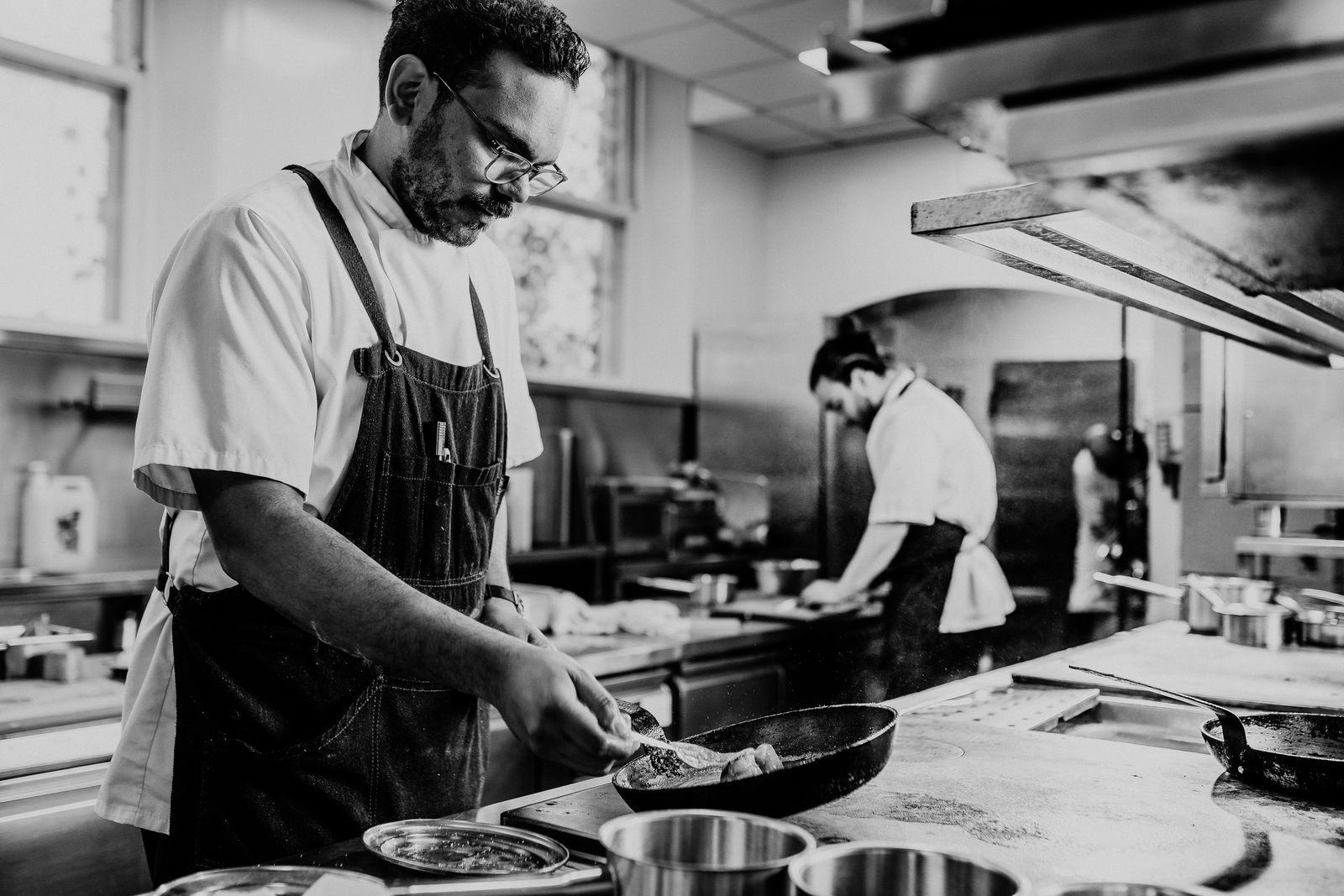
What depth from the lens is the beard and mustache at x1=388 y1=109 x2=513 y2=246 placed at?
1.60 meters

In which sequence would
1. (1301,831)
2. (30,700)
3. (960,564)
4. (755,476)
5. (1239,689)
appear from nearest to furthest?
(1301,831) → (1239,689) → (30,700) → (960,564) → (755,476)

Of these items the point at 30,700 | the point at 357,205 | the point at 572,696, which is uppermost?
the point at 357,205

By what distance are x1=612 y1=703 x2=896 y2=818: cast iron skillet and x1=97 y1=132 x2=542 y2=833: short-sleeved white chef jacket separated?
562 mm

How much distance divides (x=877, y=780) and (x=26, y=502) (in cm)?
245

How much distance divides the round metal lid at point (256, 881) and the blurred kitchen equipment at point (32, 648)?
178 centimetres

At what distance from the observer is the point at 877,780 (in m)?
1.37

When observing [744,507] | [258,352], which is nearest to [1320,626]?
[258,352]

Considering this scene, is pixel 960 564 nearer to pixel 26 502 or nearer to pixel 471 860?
pixel 26 502

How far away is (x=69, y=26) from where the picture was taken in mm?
3344

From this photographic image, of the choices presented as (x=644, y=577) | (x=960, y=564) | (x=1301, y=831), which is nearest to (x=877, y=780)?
(x=1301, y=831)

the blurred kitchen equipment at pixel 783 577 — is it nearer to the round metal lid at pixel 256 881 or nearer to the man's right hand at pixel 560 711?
the man's right hand at pixel 560 711

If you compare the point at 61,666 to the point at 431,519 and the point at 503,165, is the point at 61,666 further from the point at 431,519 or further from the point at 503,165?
the point at 503,165

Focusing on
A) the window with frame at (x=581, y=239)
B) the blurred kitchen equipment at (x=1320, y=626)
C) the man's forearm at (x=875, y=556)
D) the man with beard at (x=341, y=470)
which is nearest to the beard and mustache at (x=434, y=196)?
the man with beard at (x=341, y=470)

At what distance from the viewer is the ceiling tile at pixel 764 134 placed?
5562 millimetres
